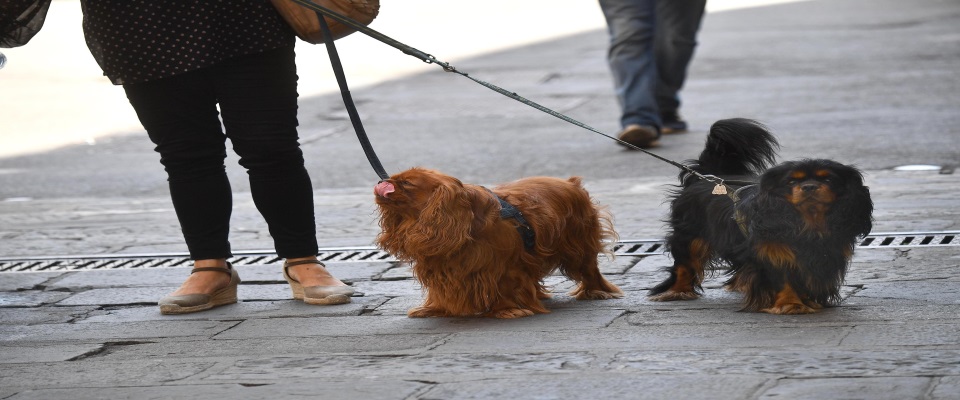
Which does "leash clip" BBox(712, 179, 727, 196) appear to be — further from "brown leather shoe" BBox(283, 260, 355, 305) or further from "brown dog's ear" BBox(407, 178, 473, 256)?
"brown leather shoe" BBox(283, 260, 355, 305)

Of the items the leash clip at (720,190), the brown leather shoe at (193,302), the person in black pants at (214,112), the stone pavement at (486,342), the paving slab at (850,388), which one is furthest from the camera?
the brown leather shoe at (193,302)

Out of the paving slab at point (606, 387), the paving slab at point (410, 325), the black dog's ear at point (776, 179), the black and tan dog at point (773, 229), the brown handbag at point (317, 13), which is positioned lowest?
the paving slab at point (410, 325)

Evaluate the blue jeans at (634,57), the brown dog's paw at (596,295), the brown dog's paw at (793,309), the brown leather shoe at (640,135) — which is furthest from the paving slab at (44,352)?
the blue jeans at (634,57)

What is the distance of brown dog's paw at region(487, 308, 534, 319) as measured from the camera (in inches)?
173

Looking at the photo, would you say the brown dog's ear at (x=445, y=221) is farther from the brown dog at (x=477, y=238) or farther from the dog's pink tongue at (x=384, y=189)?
the dog's pink tongue at (x=384, y=189)

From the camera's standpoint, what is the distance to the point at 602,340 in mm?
4000

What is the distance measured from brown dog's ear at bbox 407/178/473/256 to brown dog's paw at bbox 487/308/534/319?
278 millimetres

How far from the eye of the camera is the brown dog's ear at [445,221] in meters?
4.22

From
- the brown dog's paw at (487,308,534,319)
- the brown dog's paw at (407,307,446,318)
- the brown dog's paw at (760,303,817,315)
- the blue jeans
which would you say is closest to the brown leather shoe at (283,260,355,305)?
the brown dog's paw at (407,307,446,318)

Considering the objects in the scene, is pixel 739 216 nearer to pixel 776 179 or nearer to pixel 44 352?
pixel 776 179

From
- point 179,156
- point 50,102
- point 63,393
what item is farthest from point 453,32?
point 63,393

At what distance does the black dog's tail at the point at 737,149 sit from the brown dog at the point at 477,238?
0.48 metres

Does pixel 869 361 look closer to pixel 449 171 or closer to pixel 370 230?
pixel 370 230

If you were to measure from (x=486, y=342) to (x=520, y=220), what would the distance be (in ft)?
1.61
